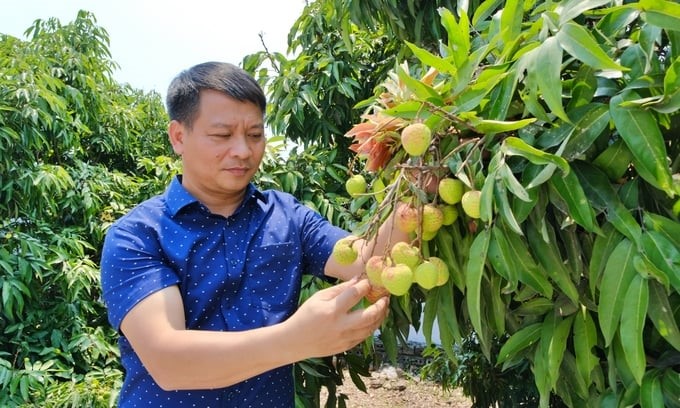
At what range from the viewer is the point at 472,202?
682 millimetres

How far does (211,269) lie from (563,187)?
2.23 feet

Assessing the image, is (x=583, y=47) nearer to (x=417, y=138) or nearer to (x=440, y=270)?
(x=417, y=138)

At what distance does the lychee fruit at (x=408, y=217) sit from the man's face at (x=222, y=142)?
421 mm

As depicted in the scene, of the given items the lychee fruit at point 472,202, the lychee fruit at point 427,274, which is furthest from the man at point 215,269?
the lychee fruit at point 472,202

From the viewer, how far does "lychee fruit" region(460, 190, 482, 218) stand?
680mm

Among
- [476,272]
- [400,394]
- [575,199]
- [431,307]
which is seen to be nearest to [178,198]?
[431,307]

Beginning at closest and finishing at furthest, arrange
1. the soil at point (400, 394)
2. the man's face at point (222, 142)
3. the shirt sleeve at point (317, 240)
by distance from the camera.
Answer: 1. the man's face at point (222, 142)
2. the shirt sleeve at point (317, 240)
3. the soil at point (400, 394)

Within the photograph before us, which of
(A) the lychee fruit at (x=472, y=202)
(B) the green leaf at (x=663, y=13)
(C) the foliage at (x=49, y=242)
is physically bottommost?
(C) the foliage at (x=49, y=242)

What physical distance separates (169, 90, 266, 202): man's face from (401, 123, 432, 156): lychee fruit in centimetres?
44

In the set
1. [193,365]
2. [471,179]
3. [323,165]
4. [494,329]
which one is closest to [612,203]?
[471,179]

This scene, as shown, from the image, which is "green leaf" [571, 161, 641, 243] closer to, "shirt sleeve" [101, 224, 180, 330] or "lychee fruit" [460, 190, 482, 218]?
"lychee fruit" [460, 190, 482, 218]

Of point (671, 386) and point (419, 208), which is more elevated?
point (419, 208)

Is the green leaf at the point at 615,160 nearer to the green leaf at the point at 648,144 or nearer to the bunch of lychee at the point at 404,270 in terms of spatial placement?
the green leaf at the point at 648,144

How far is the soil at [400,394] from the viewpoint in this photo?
12.3 feet
